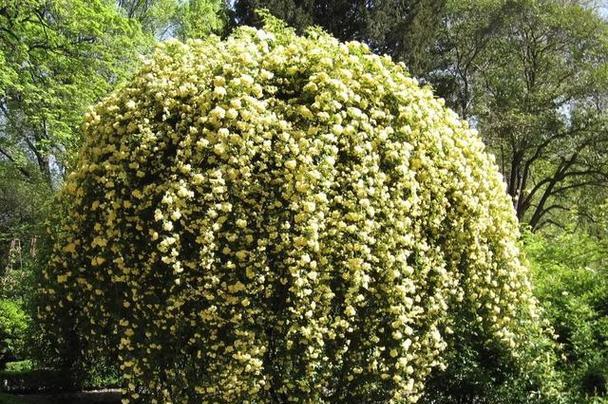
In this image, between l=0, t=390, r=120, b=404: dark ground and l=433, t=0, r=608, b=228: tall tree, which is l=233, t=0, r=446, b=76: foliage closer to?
l=433, t=0, r=608, b=228: tall tree

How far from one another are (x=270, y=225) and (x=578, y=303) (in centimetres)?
386

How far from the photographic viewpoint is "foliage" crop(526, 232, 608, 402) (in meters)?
6.03

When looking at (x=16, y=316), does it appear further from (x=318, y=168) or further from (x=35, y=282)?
(x=318, y=168)

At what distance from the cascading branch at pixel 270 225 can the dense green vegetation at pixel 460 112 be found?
1.12 metres

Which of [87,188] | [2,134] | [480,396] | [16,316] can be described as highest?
[2,134]

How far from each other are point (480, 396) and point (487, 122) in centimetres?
1643

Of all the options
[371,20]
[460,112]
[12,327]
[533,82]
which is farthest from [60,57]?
[533,82]

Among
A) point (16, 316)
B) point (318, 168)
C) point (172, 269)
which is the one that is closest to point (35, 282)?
Result: point (16, 316)

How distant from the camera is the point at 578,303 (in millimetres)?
6617

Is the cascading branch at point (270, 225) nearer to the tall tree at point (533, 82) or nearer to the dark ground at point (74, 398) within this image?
the dark ground at point (74, 398)

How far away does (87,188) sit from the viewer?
16.6 feet

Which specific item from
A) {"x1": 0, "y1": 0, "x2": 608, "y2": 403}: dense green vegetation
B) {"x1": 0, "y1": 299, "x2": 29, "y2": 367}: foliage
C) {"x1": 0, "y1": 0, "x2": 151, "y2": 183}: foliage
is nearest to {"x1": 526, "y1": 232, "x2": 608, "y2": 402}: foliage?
{"x1": 0, "y1": 0, "x2": 608, "y2": 403}: dense green vegetation

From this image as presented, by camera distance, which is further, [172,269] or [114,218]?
[114,218]

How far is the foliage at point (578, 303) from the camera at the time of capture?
6027 mm
